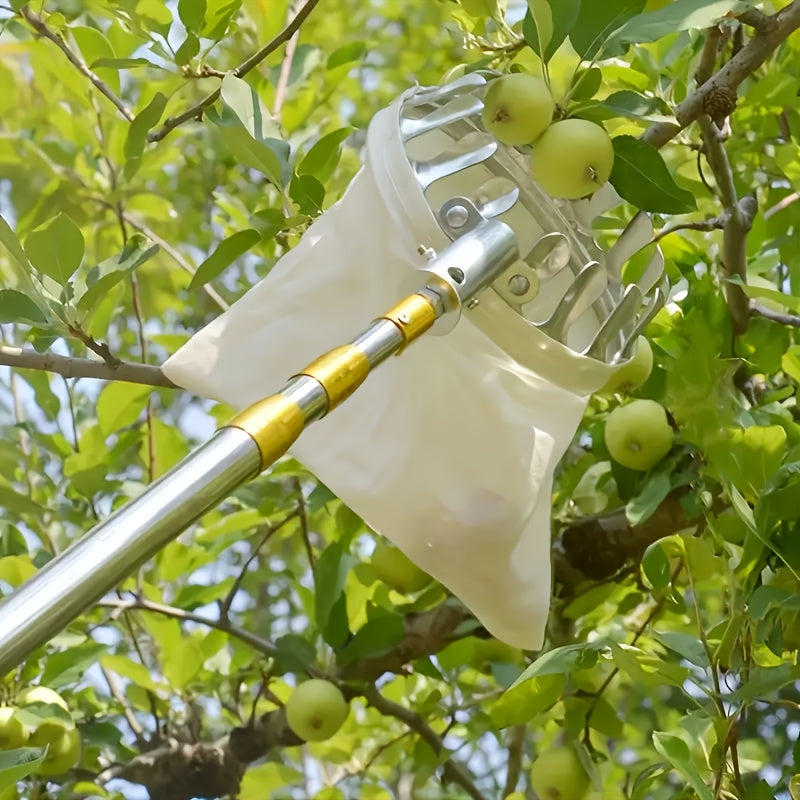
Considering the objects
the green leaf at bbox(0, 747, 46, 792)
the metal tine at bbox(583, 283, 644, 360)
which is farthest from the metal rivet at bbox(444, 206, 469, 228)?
the green leaf at bbox(0, 747, 46, 792)

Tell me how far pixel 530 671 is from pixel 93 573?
281 millimetres

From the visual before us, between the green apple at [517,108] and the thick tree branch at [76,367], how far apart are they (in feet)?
0.82

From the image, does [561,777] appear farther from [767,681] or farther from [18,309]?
[18,309]

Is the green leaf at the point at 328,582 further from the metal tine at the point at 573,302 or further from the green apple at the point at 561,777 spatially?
the metal tine at the point at 573,302

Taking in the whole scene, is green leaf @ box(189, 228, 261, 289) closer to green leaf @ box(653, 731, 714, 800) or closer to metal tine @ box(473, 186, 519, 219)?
metal tine @ box(473, 186, 519, 219)

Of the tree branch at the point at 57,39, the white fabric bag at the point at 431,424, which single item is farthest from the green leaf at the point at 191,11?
the white fabric bag at the point at 431,424

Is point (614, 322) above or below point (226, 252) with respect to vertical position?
below

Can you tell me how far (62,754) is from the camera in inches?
33.3

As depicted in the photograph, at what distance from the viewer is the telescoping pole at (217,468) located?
36 cm

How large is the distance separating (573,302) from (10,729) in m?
0.53

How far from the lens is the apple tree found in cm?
63

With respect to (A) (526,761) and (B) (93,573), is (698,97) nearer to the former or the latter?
(B) (93,573)

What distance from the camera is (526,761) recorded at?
1508 millimetres

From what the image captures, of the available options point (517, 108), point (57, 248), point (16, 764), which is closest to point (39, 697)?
point (16, 764)
